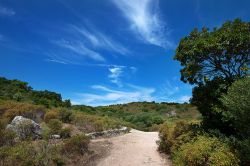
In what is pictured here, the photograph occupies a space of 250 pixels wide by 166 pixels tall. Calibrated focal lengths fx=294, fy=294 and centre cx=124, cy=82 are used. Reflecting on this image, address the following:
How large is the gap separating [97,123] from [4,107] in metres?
6.98

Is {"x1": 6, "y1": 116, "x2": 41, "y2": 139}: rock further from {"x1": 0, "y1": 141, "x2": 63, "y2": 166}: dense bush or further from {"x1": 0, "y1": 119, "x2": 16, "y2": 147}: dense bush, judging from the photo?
{"x1": 0, "y1": 141, "x2": 63, "y2": 166}: dense bush

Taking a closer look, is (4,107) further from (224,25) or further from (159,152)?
(224,25)

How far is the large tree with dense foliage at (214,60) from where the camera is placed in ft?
39.2

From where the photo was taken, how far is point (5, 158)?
10.5 metres

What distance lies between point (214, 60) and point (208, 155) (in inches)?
186

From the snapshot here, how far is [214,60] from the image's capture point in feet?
41.9

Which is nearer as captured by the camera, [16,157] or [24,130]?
[16,157]

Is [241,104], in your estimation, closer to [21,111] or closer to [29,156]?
[29,156]

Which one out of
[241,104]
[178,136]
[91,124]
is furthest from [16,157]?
[91,124]

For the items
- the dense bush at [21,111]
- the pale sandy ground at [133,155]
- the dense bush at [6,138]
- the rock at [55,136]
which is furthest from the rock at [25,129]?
the pale sandy ground at [133,155]

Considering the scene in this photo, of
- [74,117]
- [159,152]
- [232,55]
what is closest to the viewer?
[232,55]

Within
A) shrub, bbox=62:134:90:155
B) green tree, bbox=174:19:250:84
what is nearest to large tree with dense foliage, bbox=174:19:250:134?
green tree, bbox=174:19:250:84

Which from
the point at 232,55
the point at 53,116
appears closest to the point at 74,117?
the point at 53,116

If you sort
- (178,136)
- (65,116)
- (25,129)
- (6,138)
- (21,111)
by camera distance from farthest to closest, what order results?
(65,116) → (21,111) → (25,129) → (178,136) → (6,138)
